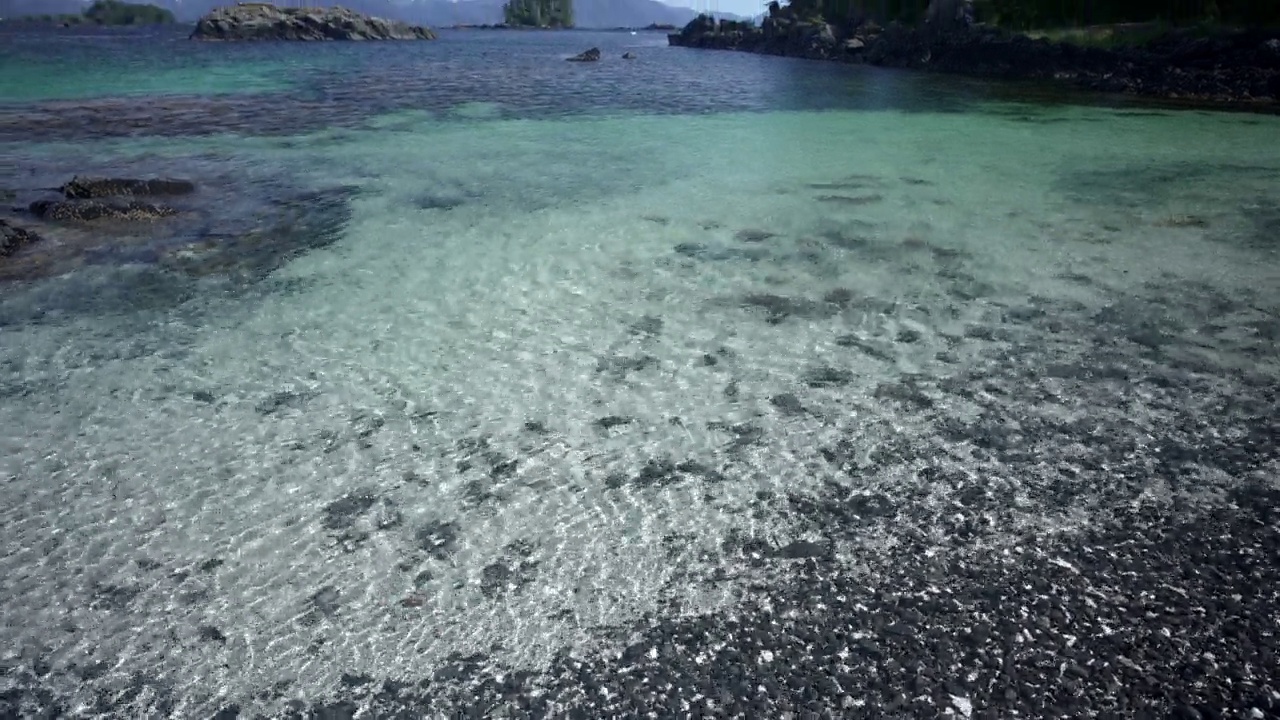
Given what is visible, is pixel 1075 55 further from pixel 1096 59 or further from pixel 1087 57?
pixel 1096 59

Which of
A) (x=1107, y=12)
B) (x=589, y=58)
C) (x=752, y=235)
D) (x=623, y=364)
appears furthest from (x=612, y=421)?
(x=589, y=58)

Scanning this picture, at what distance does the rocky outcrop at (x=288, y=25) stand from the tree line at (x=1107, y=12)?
63830mm

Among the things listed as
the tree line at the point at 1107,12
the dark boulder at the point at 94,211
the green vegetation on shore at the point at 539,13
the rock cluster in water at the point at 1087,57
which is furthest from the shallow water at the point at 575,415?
the green vegetation on shore at the point at 539,13

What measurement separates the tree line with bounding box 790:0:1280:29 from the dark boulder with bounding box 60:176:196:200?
32.7 metres

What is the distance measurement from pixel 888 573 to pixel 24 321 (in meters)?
7.24

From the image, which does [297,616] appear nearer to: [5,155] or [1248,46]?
[5,155]

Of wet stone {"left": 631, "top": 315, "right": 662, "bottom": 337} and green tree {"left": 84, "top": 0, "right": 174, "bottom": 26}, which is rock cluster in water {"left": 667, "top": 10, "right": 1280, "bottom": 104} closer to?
wet stone {"left": 631, "top": 315, "right": 662, "bottom": 337}

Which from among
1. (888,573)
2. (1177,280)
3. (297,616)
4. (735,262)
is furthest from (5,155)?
(1177,280)

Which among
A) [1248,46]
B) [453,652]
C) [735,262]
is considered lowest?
[453,652]

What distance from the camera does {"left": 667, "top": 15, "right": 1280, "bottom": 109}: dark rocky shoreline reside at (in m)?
23.6

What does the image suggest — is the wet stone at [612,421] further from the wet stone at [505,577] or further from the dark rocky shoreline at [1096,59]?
the dark rocky shoreline at [1096,59]

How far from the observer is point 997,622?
3377 millimetres

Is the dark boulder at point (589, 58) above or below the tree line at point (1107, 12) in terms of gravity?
below

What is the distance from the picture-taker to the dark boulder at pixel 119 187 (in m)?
10.8
